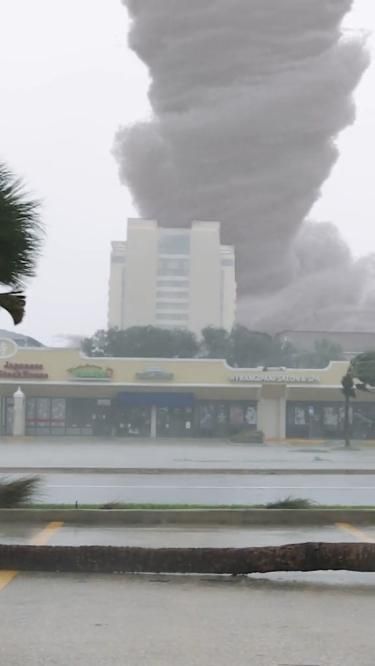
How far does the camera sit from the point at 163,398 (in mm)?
46281

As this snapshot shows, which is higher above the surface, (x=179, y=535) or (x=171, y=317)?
(x=171, y=317)

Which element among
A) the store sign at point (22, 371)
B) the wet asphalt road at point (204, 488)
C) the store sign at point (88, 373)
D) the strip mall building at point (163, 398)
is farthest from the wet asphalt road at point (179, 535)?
the strip mall building at point (163, 398)

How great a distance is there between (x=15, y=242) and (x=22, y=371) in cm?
3980

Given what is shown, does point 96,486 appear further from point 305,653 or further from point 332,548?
point 305,653

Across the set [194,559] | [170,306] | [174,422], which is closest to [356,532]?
[194,559]

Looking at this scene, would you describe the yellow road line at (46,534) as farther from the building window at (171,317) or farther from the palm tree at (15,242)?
the building window at (171,317)

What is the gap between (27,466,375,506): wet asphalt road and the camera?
14.2m

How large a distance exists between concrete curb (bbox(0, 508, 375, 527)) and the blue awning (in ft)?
116

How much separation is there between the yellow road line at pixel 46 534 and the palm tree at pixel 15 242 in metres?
3.37

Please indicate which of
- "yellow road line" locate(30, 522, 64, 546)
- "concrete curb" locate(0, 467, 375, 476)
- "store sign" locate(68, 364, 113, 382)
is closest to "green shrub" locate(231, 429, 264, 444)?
"store sign" locate(68, 364, 113, 382)

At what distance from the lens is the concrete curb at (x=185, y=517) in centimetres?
1062

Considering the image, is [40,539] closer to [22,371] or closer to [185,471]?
[185,471]

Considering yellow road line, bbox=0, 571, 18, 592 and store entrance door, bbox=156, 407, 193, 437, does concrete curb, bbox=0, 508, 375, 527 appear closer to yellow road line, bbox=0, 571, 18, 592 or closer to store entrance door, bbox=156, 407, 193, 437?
yellow road line, bbox=0, 571, 18, 592

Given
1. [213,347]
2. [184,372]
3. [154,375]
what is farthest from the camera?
[213,347]
